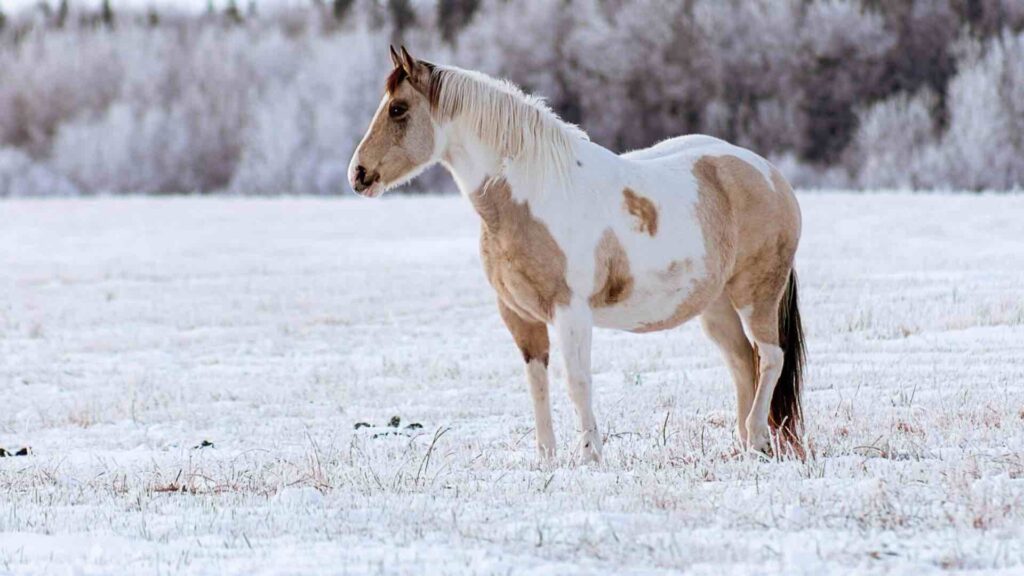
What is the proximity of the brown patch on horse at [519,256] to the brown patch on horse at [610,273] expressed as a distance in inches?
8.1

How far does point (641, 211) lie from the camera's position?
699 cm

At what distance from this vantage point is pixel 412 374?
40.3ft

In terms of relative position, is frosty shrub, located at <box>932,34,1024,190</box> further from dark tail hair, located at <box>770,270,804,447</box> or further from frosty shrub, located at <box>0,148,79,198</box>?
frosty shrub, located at <box>0,148,79,198</box>

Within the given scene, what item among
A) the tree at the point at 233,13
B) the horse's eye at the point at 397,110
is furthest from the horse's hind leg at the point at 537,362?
the tree at the point at 233,13

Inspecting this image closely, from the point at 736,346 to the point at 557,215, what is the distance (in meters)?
1.75

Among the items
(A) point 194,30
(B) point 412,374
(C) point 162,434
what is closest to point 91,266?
(B) point 412,374

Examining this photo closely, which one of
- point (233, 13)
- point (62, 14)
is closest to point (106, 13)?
point (62, 14)

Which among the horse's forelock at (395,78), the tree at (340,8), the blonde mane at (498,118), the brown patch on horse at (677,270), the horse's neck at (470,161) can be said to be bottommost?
the brown patch on horse at (677,270)

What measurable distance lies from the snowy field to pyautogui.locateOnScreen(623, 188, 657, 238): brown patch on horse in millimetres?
1247

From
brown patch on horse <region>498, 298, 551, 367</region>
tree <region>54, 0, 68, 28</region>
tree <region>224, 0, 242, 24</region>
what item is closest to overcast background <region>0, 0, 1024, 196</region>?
tree <region>224, 0, 242, 24</region>

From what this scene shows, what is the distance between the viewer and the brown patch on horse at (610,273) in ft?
22.4

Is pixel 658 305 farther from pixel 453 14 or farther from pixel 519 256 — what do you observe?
pixel 453 14

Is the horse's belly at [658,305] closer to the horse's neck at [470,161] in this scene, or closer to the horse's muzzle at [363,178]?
the horse's neck at [470,161]

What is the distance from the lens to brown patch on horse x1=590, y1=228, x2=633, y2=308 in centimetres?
681
